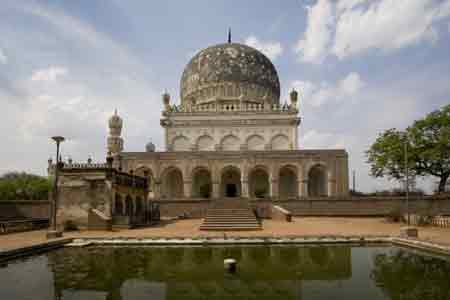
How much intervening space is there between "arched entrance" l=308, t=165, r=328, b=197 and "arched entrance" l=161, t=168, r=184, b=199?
12.3 m

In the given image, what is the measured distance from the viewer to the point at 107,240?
1177 cm

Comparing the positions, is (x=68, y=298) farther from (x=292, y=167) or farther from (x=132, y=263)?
(x=292, y=167)

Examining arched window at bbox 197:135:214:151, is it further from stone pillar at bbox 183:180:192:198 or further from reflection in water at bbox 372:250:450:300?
reflection in water at bbox 372:250:450:300

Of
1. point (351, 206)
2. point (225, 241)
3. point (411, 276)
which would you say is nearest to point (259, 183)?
point (351, 206)

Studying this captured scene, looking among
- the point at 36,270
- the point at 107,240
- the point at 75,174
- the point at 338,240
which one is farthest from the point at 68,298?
the point at 75,174

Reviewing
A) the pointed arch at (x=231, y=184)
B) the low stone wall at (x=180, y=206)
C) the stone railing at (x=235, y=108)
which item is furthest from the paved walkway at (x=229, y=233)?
the stone railing at (x=235, y=108)

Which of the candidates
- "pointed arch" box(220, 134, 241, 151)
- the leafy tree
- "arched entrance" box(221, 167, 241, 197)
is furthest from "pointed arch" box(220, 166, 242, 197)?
the leafy tree

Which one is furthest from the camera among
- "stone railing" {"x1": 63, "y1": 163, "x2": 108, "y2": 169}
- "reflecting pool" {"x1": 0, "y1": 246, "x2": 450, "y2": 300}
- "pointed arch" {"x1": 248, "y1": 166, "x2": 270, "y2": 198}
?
"pointed arch" {"x1": 248, "y1": 166, "x2": 270, "y2": 198}

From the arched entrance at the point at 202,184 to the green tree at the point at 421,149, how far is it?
15331 mm

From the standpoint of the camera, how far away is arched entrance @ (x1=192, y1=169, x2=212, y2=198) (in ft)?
103

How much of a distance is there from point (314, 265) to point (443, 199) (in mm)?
17956

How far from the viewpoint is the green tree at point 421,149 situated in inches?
770

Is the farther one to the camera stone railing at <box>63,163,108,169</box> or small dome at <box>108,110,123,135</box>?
small dome at <box>108,110,123,135</box>

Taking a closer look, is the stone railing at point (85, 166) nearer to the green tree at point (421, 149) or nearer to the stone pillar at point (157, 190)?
the stone pillar at point (157, 190)
